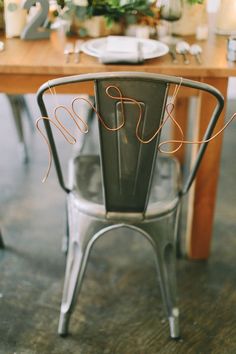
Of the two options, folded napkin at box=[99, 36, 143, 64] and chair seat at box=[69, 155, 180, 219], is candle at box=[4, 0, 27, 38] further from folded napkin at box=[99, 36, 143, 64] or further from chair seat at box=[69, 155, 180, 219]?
chair seat at box=[69, 155, 180, 219]

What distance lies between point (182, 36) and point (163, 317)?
1.03 m

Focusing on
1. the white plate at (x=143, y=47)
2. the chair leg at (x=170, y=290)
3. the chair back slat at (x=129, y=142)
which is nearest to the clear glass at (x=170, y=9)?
the white plate at (x=143, y=47)

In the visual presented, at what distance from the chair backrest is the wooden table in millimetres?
254

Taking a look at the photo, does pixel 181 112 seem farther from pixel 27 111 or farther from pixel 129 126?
pixel 129 126

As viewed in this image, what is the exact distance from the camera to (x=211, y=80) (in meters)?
1.59

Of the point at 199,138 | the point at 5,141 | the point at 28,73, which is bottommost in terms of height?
the point at 5,141

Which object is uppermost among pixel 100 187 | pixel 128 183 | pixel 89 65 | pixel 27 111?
pixel 89 65

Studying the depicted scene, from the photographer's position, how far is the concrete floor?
1.60 metres

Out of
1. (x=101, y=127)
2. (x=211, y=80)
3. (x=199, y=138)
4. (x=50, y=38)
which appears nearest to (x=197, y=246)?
(x=199, y=138)

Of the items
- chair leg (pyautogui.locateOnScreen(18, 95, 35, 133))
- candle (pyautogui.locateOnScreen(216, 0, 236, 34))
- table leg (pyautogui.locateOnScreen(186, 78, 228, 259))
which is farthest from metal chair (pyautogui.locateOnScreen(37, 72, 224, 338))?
chair leg (pyautogui.locateOnScreen(18, 95, 35, 133))

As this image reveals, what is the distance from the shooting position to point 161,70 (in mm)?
1574

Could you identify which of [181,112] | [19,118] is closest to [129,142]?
[181,112]

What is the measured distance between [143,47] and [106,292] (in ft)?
2.84

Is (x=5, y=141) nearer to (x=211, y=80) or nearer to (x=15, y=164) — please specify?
(x=15, y=164)
